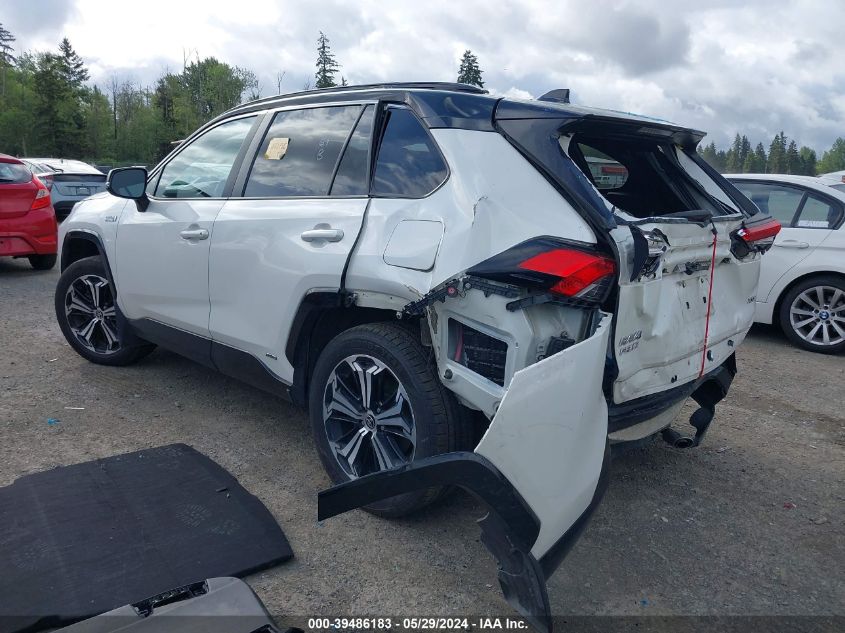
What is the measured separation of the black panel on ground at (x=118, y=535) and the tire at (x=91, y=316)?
162cm

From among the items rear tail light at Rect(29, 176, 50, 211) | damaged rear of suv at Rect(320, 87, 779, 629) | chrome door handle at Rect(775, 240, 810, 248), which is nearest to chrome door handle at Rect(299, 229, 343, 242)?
damaged rear of suv at Rect(320, 87, 779, 629)

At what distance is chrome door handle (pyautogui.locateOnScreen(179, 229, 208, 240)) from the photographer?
12.6 ft

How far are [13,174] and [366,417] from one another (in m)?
7.81

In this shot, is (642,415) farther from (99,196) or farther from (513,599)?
(99,196)

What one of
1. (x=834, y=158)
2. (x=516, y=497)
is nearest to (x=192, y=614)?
(x=516, y=497)

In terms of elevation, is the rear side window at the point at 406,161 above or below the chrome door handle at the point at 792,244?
above

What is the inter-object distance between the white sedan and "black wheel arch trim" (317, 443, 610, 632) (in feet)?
17.0

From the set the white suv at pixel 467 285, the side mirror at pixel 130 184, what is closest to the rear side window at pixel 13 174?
the side mirror at pixel 130 184

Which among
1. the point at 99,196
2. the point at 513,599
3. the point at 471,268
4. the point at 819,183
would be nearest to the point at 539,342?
the point at 471,268

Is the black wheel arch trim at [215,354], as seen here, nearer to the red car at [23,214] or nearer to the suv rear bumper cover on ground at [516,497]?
the suv rear bumper cover on ground at [516,497]

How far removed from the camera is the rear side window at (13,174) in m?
8.61

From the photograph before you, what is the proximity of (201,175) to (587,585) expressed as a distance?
3.10 meters

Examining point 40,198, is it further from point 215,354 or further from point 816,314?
point 816,314

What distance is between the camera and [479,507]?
3357 mm
